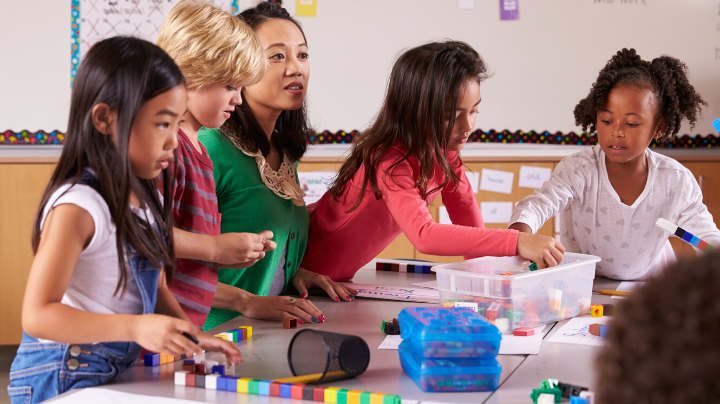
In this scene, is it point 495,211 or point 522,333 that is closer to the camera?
point 522,333

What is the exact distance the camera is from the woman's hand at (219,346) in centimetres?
76

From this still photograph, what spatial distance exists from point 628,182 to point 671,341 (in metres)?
1.46

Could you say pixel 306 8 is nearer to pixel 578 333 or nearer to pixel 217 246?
pixel 217 246

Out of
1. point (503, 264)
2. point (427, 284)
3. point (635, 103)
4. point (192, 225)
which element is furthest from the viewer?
point (635, 103)

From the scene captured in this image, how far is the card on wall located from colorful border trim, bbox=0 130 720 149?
0.51 m

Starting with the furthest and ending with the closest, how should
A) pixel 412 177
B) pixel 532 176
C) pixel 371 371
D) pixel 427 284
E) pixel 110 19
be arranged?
1. pixel 110 19
2. pixel 532 176
3. pixel 427 284
4. pixel 412 177
5. pixel 371 371

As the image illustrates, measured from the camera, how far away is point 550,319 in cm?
111

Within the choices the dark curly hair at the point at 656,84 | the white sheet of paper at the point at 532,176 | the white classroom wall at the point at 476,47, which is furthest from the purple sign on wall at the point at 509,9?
the dark curly hair at the point at 656,84

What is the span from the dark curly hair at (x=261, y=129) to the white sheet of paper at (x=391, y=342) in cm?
58

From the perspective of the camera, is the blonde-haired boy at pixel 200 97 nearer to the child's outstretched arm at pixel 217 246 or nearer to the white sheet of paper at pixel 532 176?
the child's outstretched arm at pixel 217 246

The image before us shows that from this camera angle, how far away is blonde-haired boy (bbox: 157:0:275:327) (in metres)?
1.12

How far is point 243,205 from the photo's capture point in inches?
53.2

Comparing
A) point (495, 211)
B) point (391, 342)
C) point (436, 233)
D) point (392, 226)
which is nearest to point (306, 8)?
point (495, 211)

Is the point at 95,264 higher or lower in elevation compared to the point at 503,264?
higher
